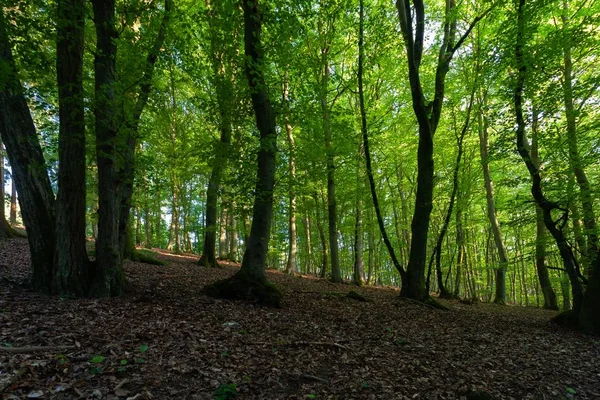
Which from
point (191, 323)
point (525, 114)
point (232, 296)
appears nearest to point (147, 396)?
point (191, 323)

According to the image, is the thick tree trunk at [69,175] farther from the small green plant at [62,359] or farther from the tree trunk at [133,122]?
the small green plant at [62,359]

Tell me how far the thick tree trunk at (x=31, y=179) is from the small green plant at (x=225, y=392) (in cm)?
427

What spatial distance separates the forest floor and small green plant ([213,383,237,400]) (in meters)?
0.02

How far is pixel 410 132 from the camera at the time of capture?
1703 cm

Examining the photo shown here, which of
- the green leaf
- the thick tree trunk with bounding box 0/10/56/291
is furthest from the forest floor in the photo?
the thick tree trunk with bounding box 0/10/56/291

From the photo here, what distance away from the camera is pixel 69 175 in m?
5.47

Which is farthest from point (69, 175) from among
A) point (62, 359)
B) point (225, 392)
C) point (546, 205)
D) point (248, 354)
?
point (546, 205)

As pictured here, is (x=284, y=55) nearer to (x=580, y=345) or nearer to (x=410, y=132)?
(x=580, y=345)

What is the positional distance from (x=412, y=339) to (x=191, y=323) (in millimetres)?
4010

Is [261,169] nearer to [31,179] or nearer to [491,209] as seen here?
[31,179]

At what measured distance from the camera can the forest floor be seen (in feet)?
10.5

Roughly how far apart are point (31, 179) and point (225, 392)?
499 cm

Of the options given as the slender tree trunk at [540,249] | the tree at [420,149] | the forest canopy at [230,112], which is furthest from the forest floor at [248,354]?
the slender tree trunk at [540,249]

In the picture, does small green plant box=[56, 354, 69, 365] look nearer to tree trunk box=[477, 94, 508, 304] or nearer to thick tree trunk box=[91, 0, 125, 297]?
thick tree trunk box=[91, 0, 125, 297]
